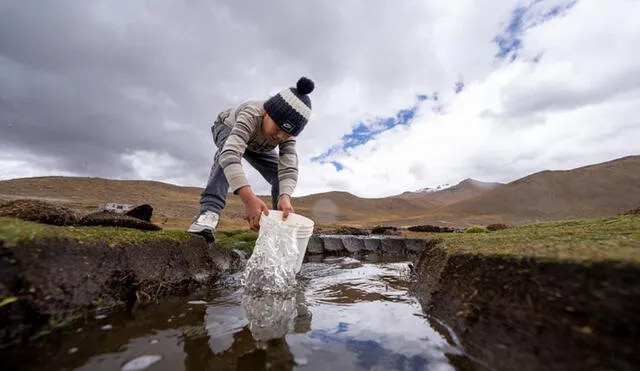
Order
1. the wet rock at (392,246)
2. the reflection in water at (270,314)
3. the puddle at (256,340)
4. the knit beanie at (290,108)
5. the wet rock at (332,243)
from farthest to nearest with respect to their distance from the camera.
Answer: the wet rock at (392,246), the wet rock at (332,243), the knit beanie at (290,108), the reflection in water at (270,314), the puddle at (256,340)

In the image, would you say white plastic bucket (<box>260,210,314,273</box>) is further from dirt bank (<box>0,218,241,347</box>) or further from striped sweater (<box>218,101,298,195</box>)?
dirt bank (<box>0,218,241,347</box>)

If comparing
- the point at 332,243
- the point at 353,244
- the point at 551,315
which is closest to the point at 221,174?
the point at 551,315

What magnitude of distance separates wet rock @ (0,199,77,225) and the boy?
4.65 ft

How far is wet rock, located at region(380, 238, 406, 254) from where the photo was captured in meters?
9.91

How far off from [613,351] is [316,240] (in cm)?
789

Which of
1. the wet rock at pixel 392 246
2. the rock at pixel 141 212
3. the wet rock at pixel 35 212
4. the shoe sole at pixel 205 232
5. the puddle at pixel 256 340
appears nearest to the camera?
the puddle at pixel 256 340

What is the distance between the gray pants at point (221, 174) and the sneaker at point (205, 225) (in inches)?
2.7

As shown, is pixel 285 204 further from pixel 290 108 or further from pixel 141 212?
pixel 141 212

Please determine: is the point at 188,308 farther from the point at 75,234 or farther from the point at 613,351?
the point at 613,351

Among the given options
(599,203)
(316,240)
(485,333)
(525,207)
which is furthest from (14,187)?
(599,203)

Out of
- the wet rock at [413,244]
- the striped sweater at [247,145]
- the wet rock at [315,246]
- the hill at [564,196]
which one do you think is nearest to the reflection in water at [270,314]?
the striped sweater at [247,145]

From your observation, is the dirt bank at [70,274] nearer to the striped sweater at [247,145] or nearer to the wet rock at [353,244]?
the striped sweater at [247,145]

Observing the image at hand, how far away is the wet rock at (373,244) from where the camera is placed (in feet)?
32.2

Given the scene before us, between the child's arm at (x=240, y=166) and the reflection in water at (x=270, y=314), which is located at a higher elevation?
the child's arm at (x=240, y=166)
